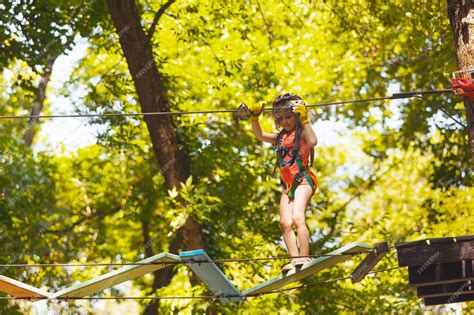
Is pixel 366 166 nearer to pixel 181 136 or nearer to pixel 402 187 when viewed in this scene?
pixel 402 187

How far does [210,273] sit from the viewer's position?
6.94m

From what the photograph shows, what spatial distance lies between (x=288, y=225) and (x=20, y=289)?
2.03 m

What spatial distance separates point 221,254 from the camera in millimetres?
10859

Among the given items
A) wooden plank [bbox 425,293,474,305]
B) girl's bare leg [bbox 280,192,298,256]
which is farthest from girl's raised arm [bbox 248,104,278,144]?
wooden plank [bbox 425,293,474,305]

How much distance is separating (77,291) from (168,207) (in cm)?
493

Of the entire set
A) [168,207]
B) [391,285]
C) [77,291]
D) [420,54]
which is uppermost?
[420,54]

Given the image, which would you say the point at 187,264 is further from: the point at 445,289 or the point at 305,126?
the point at 445,289

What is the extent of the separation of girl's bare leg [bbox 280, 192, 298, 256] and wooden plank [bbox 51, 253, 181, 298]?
97 cm

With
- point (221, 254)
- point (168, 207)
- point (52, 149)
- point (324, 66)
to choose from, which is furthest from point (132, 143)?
point (52, 149)

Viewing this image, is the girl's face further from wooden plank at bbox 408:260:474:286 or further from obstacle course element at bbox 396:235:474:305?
wooden plank at bbox 408:260:474:286

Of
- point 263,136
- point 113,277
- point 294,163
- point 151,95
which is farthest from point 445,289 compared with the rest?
point 151,95

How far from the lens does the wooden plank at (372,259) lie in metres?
6.30

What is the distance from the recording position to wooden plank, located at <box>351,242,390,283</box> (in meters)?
6.30

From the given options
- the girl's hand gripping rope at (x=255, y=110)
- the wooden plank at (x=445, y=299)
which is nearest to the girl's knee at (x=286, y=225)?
the girl's hand gripping rope at (x=255, y=110)
